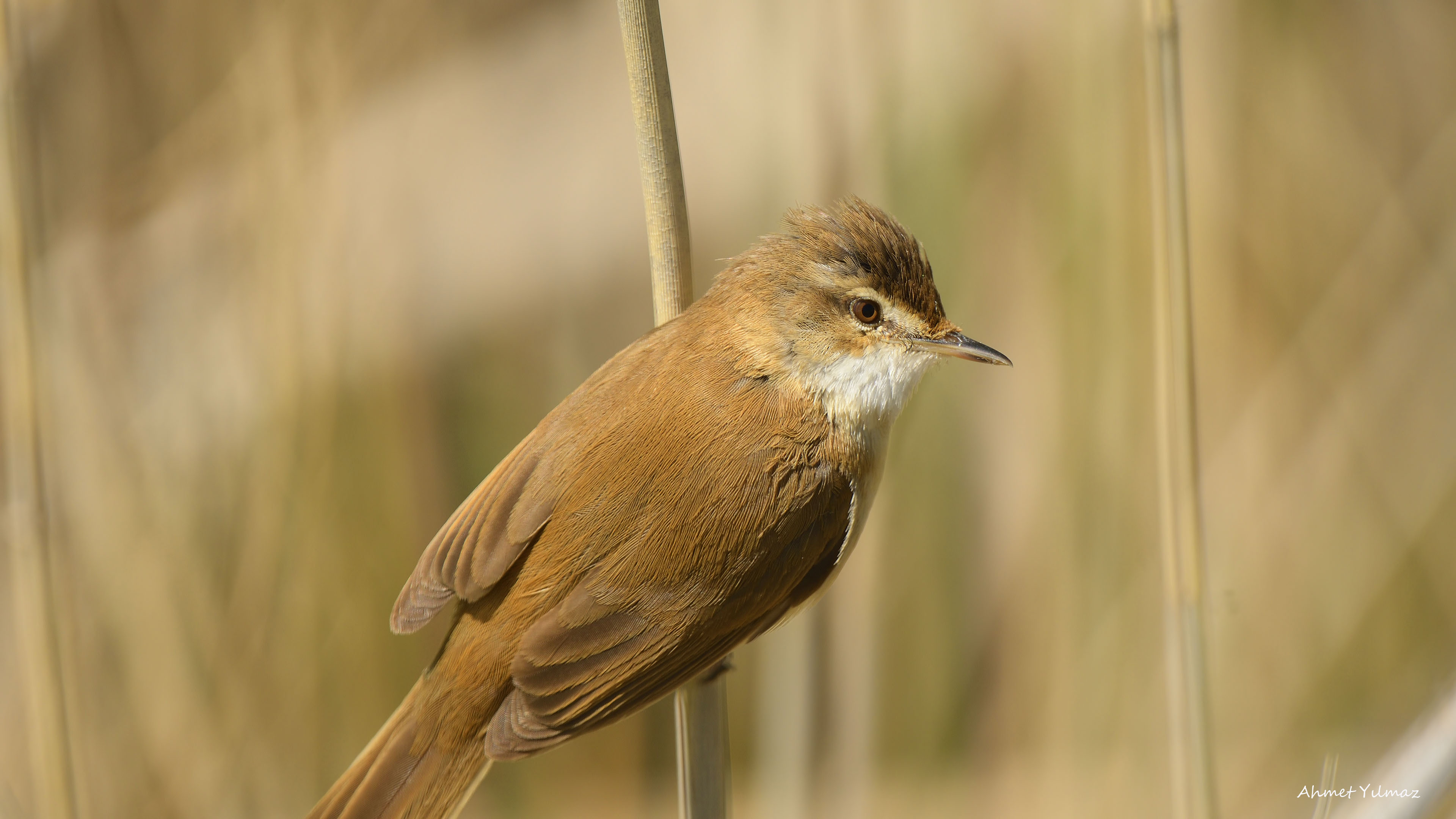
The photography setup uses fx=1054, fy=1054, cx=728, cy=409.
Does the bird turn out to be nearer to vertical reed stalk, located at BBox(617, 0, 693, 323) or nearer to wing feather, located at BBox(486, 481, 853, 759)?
wing feather, located at BBox(486, 481, 853, 759)

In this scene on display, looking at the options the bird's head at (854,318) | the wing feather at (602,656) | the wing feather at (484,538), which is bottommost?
the wing feather at (602,656)

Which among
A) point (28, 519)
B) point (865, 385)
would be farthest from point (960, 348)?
point (28, 519)

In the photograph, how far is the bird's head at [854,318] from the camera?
2057mm

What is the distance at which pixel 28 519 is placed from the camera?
1893 millimetres

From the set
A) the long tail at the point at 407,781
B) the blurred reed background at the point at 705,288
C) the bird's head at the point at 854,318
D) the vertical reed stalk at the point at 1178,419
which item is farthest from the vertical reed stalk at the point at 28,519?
the vertical reed stalk at the point at 1178,419

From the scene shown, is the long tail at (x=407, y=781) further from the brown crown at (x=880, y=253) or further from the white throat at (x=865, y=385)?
the brown crown at (x=880, y=253)

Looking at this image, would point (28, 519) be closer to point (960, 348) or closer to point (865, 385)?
point (865, 385)

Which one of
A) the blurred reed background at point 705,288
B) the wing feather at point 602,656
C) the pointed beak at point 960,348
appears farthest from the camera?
the blurred reed background at point 705,288

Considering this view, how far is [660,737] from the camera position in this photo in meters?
3.01

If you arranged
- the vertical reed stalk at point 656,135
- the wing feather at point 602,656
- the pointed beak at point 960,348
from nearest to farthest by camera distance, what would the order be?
the vertical reed stalk at point 656,135 → the wing feather at point 602,656 → the pointed beak at point 960,348

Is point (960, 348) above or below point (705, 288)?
below

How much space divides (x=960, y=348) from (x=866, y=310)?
20 cm

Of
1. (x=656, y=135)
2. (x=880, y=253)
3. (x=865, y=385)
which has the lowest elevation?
(x=865, y=385)

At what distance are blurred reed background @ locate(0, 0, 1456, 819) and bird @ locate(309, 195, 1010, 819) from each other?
2.32 feet
